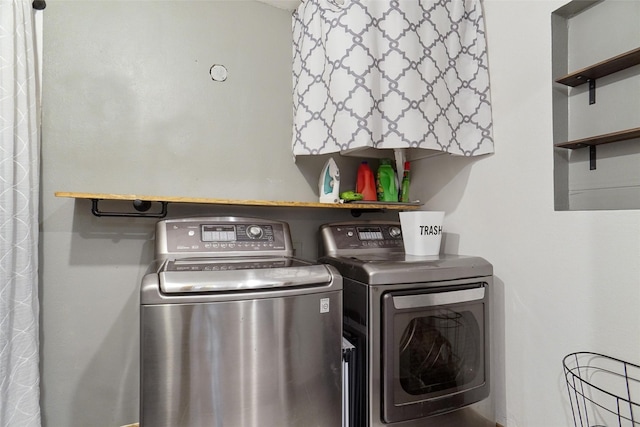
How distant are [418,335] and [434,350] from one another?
0.12 m

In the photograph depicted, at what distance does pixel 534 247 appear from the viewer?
1414mm

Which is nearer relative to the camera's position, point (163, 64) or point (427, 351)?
point (427, 351)

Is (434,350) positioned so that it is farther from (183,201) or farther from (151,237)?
(151,237)

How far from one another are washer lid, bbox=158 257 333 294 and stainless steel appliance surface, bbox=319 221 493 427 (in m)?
0.24

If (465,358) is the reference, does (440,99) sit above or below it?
above

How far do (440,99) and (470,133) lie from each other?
0.76 ft

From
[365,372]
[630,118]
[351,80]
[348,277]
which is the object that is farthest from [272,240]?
[630,118]

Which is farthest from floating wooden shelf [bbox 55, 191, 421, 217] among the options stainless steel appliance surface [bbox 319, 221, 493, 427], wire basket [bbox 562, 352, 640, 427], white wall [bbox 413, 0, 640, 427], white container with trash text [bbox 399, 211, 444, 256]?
wire basket [bbox 562, 352, 640, 427]

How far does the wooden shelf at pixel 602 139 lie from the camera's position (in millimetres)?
1118

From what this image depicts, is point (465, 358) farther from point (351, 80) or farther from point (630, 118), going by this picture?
point (351, 80)

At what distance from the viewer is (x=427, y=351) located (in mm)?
1344

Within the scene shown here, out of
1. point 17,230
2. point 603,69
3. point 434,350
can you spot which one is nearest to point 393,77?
point 603,69

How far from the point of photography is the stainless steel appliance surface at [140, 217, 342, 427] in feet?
3.10

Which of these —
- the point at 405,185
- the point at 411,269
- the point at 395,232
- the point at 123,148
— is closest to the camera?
the point at 411,269
